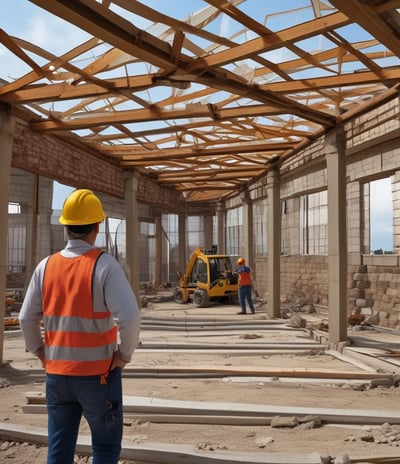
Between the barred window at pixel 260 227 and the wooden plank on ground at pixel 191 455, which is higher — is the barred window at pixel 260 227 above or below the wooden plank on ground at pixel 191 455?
above

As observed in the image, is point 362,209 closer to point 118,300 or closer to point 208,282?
point 208,282

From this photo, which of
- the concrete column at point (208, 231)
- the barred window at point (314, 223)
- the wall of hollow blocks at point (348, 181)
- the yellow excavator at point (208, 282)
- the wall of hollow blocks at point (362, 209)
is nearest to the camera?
the wall of hollow blocks at point (348, 181)

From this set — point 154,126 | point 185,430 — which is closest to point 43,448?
point 185,430

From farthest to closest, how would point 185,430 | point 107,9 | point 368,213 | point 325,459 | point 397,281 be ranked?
1. point 368,213
2. point 397,281
3. point 107,9
4. point 185,430
5. point 325,459

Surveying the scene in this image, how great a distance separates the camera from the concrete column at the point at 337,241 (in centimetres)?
983

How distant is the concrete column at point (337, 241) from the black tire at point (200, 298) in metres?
8.78

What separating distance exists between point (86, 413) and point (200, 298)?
15905 mm

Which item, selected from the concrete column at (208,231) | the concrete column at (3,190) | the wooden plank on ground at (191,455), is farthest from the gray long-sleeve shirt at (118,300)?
the concrete column at (208,231)

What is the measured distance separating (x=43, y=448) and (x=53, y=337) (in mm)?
2349

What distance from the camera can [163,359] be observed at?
356 inches

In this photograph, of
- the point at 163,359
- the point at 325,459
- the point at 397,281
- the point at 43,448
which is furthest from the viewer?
the point at 397,281

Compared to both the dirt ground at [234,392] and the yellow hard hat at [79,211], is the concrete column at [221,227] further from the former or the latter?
the yellow hard hat at [79,211]

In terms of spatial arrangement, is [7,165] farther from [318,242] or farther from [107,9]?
[318,242]

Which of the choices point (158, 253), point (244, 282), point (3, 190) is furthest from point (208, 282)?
point (3, 190)
